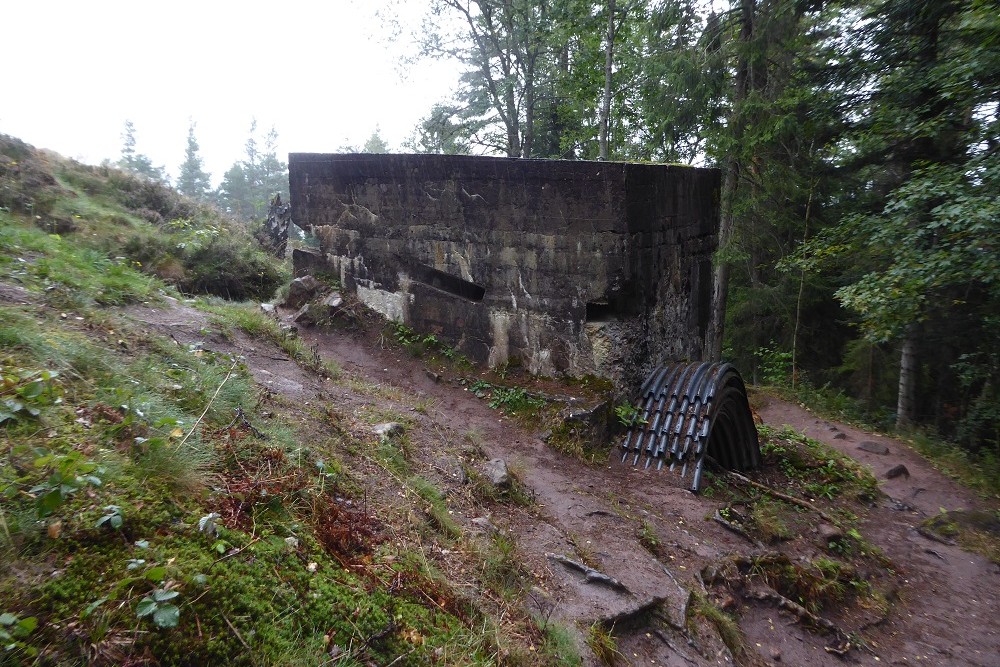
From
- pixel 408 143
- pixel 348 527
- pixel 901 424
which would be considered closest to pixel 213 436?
pixel 348 527

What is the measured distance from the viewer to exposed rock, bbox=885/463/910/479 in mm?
9352

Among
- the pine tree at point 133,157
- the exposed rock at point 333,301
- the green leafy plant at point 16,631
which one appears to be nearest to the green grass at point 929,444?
the exposed rock at point 333,301

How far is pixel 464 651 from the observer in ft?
9.14

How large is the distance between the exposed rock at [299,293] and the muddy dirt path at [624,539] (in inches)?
57.5

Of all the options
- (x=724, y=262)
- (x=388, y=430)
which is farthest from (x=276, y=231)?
(x=388, y=430)

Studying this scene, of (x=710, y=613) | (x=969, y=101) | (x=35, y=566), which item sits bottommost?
(x=710, y=613)

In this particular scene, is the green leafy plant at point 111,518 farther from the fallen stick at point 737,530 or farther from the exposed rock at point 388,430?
the fallen stick at point 737,530

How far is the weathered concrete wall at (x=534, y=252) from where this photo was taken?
705 centimetres

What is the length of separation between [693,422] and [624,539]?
6.91ft

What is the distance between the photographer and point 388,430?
508 centimetres

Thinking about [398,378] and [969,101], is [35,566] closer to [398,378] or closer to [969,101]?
[398,378]

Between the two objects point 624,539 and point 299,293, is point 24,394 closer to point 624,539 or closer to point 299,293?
point 624,539

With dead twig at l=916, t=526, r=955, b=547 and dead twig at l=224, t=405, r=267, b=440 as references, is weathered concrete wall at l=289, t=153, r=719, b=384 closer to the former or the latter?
dead twig at l=916, t=526, r=955, b=547

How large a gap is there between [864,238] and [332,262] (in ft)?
31.0
